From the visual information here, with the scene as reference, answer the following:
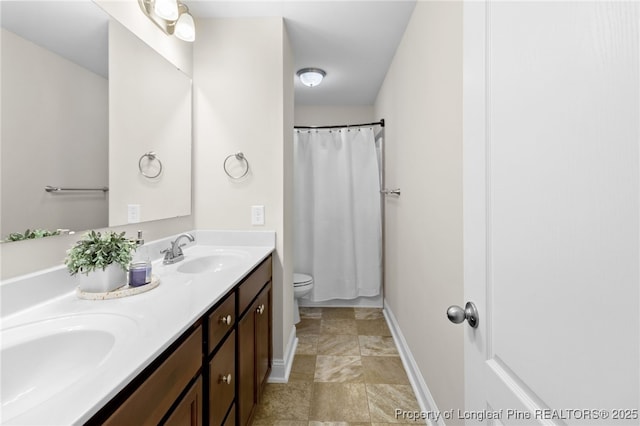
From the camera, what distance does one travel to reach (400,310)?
98.6 inches

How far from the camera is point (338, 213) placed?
3395mm

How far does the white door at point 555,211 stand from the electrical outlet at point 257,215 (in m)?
1.48

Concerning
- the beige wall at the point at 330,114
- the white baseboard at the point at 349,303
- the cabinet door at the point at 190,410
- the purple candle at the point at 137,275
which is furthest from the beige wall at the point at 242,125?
the beige wall at the point at 330,114

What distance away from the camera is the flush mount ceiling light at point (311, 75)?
2844 millimetres

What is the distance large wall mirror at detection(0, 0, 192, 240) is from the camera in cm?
99

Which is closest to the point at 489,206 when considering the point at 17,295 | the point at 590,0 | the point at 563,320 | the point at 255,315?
the point at 563,320

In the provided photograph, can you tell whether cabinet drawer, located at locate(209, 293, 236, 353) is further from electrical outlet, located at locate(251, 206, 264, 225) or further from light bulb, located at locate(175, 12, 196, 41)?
light bulb, located at locate(175, 12, 196, 41)

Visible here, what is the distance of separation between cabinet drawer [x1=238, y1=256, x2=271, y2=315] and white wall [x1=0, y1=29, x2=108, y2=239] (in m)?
0.67

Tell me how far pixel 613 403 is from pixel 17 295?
1.43 meters

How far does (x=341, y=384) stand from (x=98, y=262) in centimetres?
161

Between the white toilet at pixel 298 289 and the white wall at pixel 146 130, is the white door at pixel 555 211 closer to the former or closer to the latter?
the white wall at pixel 146 130

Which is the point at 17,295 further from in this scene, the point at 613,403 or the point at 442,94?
the point at 442,94

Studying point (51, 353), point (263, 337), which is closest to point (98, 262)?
point (51, 353)

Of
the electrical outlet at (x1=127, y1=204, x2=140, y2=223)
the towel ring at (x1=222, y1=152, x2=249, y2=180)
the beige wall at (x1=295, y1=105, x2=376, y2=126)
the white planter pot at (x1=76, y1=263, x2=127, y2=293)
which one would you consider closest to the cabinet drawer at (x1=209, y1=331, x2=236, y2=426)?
the white planter pot at (x1=76, y1=263, x2=127, y2=293)
